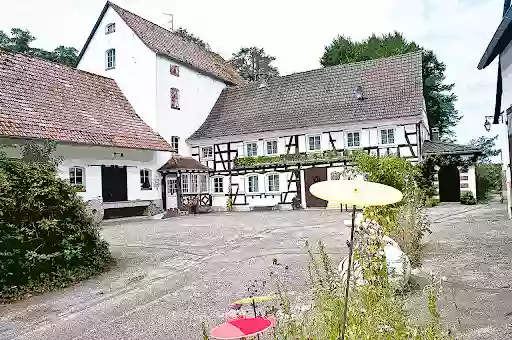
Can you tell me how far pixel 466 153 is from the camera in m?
20.6

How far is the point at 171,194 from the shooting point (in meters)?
22.8

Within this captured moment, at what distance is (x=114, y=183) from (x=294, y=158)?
29.3 feet

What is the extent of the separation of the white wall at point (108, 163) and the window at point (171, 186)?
2.66ft

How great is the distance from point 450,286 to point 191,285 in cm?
365

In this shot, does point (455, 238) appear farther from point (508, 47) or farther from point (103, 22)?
point (103, 22)

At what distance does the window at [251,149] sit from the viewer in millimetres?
24097

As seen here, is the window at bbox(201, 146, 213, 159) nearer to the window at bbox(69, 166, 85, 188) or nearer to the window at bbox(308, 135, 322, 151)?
the window at bbox(308, 135, 322, 151)

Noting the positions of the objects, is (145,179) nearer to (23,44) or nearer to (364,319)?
(364,319)

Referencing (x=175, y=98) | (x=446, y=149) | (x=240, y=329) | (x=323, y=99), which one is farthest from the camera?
(x=175, y=98)

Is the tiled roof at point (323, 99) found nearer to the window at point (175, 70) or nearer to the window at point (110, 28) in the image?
the window at point (175, 70)

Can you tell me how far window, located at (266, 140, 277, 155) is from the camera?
2358 cm

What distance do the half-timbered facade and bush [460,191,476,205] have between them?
10.2 ft

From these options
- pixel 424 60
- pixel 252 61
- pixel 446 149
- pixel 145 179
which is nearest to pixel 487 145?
pixel 424 60

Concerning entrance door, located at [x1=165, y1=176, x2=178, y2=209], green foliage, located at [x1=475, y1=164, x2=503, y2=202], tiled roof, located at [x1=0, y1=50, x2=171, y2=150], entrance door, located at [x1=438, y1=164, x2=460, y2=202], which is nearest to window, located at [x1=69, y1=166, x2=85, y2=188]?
tiled roof, located at [x1=0, y1=50, x2=171, y2=150]
